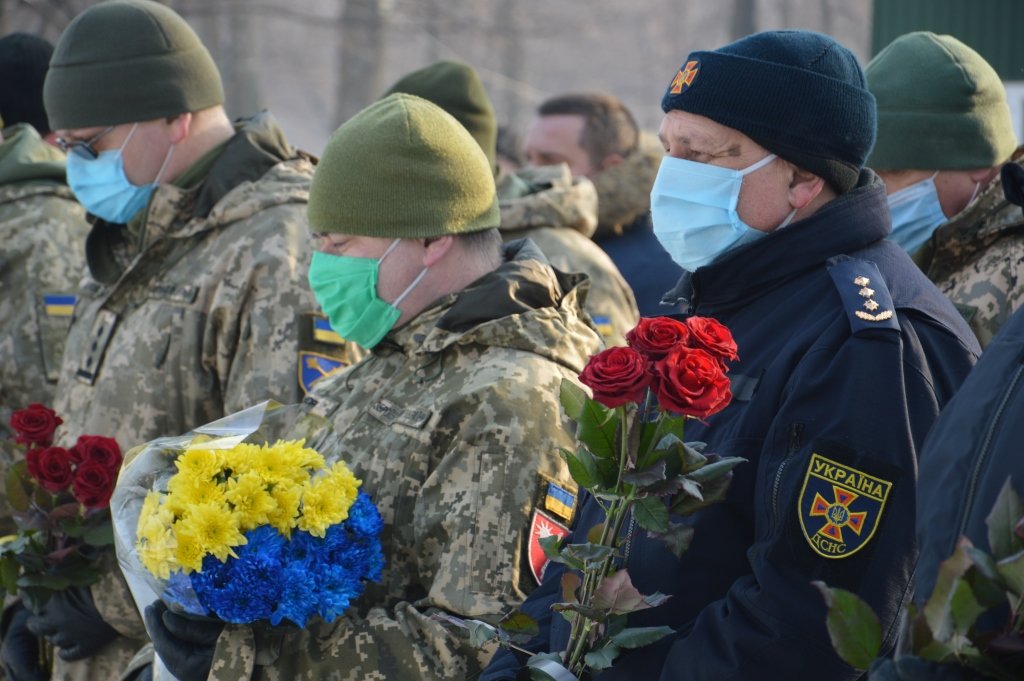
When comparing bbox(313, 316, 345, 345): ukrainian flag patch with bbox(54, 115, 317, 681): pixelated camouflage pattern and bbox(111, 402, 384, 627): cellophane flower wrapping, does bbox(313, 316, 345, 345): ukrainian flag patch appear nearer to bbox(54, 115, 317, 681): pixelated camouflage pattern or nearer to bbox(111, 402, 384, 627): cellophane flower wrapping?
bbox(54, 115, 317, 681): pixelated camouflage pattern

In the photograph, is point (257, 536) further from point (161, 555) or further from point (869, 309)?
point (869, 309)

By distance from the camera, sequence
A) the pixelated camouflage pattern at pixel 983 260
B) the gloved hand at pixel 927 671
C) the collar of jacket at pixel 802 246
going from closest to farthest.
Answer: the gloved hand at pixel 927 671 < the collar of jacket at pixel 802 246 < the pixelated camouflage pattern at pixel 983 260

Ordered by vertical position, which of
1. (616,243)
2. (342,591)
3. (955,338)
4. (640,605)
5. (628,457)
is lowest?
(616,243)

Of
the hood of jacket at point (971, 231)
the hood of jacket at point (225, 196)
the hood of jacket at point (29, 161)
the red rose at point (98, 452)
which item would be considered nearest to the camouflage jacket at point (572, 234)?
the hood of jacket at point (225, 196)

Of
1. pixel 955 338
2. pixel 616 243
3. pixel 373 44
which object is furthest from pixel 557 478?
pixel 373 44

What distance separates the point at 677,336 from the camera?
2432 millimetres

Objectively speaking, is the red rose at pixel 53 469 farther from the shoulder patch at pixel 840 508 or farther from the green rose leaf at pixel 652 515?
the shoulder patch at pixel 840 508

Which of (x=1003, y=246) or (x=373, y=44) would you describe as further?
(x=373, y=44)

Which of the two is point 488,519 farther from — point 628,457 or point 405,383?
point 628,457

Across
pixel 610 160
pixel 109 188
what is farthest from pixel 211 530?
pixel 610 160

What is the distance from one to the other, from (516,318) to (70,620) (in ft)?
5.94

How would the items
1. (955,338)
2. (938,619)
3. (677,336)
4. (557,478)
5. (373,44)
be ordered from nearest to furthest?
(938,619), (677,336), (955,338), (557,478), (373,44)

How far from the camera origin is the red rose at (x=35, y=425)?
13.6 feet

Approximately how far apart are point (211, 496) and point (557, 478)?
32.0 inches
